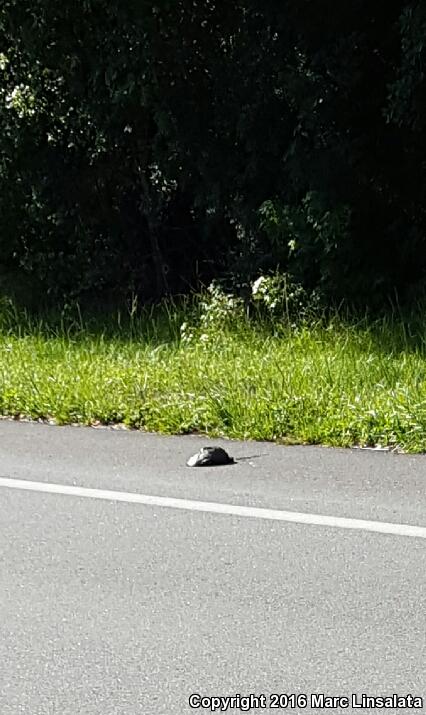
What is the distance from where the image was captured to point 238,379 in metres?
10.3

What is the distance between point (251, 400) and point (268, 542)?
10.1 ft

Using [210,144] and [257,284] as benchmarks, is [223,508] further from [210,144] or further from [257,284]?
[210,144]

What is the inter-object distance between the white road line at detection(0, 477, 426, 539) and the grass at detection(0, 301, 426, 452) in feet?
5.50

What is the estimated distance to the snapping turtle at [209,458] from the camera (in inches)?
325

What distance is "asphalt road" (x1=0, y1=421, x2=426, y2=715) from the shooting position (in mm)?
4797

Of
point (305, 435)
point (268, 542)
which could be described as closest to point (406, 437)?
point (305, 435)

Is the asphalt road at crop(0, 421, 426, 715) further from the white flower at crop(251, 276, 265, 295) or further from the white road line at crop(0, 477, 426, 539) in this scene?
the white flower at crop(251, 276, 265, 295)

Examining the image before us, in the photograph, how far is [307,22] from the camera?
14.1 meters

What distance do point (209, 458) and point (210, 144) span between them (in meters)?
7.43

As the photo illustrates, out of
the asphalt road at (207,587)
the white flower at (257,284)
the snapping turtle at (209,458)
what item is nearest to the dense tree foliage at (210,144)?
the white flower at (257,284)

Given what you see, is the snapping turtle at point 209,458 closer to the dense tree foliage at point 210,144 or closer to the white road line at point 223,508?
the white road line at point 223,508

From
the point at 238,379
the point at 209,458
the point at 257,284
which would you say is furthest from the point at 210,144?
the point at 209,458

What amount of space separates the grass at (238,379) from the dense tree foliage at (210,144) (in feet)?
4.86

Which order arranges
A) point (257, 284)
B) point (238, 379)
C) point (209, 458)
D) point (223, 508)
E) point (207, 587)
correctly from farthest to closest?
point (257, 284)
point (238, 379)
point (209, 458)
point (223, 508)
point (207, 587)
